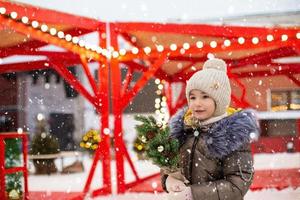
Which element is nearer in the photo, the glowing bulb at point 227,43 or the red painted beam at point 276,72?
the glowing bulb at point 227,43

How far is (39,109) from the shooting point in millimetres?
18891

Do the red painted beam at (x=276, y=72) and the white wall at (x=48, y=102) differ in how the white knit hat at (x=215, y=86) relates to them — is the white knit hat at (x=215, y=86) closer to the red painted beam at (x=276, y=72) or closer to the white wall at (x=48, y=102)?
the red painted beam at (x=276, y=72)

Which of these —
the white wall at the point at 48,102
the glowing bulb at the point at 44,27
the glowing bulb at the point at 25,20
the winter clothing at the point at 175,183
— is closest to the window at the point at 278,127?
the white wall at the point at 48,102

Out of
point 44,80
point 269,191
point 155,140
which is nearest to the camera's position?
point 155,140

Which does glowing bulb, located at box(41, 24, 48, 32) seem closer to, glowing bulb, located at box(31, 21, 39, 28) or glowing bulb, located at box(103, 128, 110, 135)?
glowing bulb, located at box(31, 21, 39, 28)

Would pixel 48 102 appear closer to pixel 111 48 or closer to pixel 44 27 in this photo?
pixel 111 48

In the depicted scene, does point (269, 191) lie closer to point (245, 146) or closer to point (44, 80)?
point (245, 146)

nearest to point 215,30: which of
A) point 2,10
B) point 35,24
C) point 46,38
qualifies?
point 46,38

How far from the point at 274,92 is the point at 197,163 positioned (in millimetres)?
14018

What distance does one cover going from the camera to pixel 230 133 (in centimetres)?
241

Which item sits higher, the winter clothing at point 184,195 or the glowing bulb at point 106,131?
the glowing bulb at point 106,131

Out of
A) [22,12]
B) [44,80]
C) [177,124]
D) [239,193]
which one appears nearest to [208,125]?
[177,124]

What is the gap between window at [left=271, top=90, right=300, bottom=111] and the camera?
1582 cm

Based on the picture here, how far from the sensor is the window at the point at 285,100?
51.9ft
